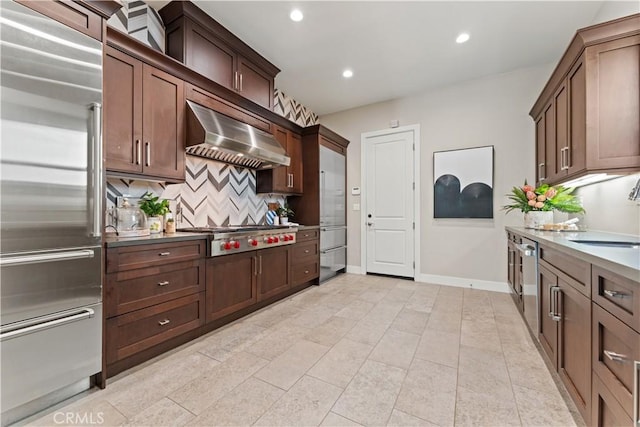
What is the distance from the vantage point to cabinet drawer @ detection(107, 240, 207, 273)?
1700mm

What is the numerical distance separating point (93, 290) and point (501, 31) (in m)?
4.25

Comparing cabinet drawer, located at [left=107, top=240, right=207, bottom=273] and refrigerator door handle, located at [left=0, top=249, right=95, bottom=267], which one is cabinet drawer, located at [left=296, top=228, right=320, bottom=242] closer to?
cabinet drawer, located at [left=107, top=240, right=207, bottom=273]

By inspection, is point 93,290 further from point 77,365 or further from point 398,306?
point 398,306

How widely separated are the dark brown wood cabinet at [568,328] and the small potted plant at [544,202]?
1.11 m

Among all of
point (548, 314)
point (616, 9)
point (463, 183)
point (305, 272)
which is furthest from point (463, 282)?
point (616, 9)

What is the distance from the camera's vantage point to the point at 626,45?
1.83 metres

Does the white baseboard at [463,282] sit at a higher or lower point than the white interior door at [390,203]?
lower

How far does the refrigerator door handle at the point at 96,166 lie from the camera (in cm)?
156

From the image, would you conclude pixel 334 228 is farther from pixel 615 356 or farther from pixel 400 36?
pixel 615 356

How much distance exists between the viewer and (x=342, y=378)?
68.0 inches

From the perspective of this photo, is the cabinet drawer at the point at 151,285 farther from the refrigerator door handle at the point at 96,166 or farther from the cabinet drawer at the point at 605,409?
the cabinet drawer at the point at 605,409

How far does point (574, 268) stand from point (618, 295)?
43 centimetres

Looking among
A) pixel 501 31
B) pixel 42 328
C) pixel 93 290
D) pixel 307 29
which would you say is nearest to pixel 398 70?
pixel 501 31

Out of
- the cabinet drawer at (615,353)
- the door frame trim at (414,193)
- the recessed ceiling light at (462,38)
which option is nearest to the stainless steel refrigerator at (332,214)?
the door frame trim at (414,193)
